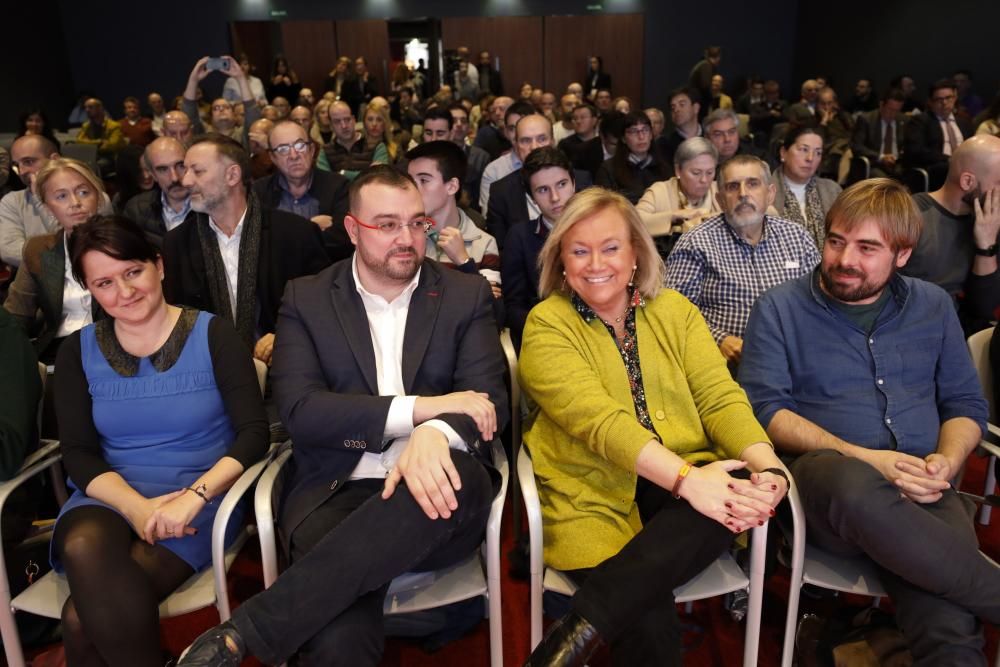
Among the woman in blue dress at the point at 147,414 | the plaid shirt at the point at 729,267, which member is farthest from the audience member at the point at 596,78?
the woman in blue dress at the point at 147,414

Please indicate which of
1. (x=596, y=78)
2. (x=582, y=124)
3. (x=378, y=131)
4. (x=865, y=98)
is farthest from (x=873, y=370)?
(x=596, y=78)

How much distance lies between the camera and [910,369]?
6.30ft

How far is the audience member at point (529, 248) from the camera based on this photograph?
2773 millimetres

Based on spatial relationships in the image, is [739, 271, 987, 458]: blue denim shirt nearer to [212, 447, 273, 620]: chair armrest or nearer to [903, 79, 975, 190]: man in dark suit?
[212, 447, 273, 620]: chair armrest

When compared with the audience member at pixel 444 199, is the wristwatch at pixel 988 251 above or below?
below

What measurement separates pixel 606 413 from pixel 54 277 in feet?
7.20

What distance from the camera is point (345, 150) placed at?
560 cm

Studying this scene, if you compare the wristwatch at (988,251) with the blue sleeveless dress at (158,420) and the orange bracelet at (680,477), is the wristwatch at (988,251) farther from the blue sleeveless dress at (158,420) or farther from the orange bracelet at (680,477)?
the blue sleeveless dress at (158,420)

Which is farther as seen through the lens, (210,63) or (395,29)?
(395,29)

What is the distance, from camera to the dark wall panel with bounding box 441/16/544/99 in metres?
12.9

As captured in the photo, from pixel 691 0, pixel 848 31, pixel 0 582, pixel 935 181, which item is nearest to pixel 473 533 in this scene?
pixel 0 582

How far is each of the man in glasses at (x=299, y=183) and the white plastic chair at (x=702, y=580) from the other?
235 centimetres

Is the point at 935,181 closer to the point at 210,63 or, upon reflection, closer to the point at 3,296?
the point at 210,63

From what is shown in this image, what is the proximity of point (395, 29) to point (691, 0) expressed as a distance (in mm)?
5501
